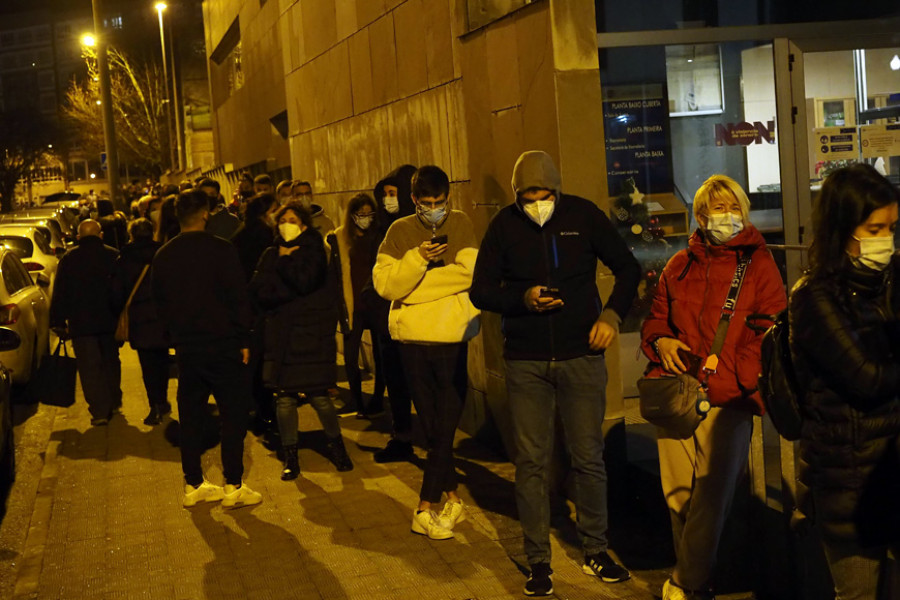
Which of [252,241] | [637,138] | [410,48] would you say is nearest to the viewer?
[637,138]

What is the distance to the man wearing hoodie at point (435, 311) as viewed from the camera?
6383 millimetres

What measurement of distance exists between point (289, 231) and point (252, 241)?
4.94 feet

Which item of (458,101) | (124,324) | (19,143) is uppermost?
(19,143)

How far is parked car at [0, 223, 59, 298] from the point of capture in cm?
1806

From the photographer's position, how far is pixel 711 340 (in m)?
4.91

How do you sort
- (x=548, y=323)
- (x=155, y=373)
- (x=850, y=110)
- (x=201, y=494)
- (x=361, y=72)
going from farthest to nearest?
(x=361, y=72) → (x=155, y=373) → (x=850, y=110) → (x=201, y=494) → (x=548, y=323)

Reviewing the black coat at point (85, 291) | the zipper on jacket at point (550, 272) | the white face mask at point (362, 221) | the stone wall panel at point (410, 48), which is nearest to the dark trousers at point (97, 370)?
the black coat at point (85, 291)

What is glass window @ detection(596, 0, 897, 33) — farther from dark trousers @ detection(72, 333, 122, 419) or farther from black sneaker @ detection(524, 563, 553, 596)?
dark trousers @ detection(72, 333, 122, 419)

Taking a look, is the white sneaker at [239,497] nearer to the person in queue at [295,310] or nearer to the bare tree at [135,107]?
the person in queue at [295,310]

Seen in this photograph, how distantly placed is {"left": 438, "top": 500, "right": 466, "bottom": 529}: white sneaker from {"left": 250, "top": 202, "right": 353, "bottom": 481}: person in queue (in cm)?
162

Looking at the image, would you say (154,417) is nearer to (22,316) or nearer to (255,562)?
(22,316)

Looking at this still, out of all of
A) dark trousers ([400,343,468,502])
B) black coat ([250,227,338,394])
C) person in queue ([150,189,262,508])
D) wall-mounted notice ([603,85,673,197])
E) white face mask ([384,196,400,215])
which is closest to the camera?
dark trousers ([400,343,468,502])

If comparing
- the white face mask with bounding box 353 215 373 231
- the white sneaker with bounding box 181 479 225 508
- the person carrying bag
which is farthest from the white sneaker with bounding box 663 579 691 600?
the person carrying bag

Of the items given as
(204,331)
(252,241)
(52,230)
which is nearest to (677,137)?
(252,241)
